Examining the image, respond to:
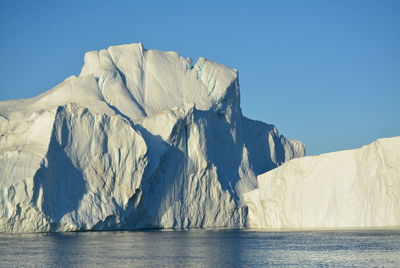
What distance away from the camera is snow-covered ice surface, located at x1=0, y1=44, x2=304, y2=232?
4497cm

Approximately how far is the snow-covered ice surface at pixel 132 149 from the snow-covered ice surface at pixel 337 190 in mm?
6609

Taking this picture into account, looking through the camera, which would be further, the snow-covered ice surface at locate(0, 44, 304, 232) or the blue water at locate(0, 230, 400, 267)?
the snow-covered ice surface at locate(0, 44, 304, 232)

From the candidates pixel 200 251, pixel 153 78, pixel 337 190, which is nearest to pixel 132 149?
pixel 153 78

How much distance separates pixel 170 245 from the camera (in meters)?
36.2

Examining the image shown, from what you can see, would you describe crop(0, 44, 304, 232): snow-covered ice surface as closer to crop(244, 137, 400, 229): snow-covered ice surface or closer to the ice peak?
the ice peak

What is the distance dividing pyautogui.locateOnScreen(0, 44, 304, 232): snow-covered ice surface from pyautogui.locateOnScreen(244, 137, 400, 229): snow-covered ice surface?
6.61 metres

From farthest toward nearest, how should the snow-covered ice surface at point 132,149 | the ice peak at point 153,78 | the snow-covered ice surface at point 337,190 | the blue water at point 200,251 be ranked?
1. the ice peak at point 153,78
2. the snow-covered ice surface at point 132,149
3. the snow-covered ice surface at point 337,190
4. the blue water at point 200,251

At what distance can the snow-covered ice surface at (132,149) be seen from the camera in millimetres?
44969

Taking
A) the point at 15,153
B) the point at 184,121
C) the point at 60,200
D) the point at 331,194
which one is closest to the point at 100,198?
the point at 60,200

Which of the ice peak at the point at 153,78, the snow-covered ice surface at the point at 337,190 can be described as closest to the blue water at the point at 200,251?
the snow-covered ice surface at the point at 337,190

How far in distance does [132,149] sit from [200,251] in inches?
718

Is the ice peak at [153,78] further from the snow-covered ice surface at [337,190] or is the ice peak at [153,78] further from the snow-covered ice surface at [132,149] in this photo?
the snow-covered ice surface at [337,190]

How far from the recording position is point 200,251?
107 ft

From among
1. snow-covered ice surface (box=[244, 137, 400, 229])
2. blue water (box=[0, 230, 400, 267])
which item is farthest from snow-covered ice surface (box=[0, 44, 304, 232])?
snow-covered ice surface (box=[244, 137, 400, 229])
